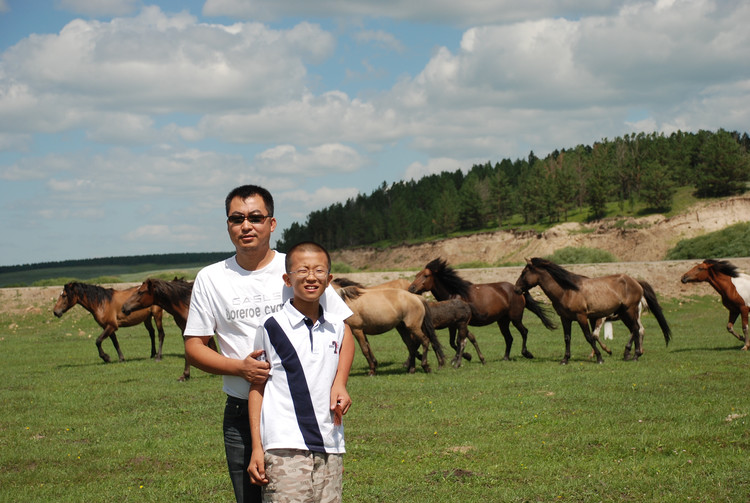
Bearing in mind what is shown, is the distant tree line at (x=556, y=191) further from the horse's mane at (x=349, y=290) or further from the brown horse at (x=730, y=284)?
the horse's mane at (x=349, y=290)

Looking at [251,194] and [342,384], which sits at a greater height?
[251,194]

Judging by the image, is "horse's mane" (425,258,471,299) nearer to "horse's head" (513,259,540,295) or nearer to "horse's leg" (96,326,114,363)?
"horse's head" (513,259,540,295)

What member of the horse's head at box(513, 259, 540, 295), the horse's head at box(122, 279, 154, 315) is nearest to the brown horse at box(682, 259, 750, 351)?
the horse's head at box(513, 259, 540, 295)

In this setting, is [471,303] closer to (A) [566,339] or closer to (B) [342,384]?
(A) [566,339]

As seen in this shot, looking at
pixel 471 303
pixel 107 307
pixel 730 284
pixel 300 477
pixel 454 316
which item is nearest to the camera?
pixel 300 477

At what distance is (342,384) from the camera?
3879mm

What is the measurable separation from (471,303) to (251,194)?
1415 centimetres

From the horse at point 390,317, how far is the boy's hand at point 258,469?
11507mm

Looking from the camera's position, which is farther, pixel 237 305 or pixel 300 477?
pixel 237 305

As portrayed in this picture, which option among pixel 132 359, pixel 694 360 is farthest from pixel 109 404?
pixel 694 360

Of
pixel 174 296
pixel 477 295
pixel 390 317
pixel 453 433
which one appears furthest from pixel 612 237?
pixel 453 433

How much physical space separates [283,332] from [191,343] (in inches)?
26.1

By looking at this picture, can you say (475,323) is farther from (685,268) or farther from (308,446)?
(685,268)

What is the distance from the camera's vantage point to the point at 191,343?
407 cm
